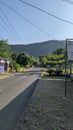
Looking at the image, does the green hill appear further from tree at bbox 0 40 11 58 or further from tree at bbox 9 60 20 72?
tree at bbox 0 40 11 58

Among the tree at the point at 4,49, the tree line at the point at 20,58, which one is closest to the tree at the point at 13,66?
the tree line at the point at 20,58

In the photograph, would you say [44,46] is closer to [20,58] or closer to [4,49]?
[4,49]

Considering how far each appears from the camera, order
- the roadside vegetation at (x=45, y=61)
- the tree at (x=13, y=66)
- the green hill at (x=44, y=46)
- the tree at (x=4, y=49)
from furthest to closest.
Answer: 1. the tree at (x=4, y=49)
2. the tree at (x=13, y=66)
3. the roadside vegetation at (x=45, y=61)
4. the green hill at (x=44, y=46)

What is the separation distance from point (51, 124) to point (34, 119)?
110cm

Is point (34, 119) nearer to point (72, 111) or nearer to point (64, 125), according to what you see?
point (64, 125)

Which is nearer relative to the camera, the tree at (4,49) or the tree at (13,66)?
the tree at (13,66)

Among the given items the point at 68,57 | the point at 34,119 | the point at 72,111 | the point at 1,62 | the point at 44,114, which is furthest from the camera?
the point at 1,62

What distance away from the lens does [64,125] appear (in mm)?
10812

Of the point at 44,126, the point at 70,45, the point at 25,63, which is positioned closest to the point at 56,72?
the point at 70,45

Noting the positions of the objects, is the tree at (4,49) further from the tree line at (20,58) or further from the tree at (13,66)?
the tree at (13,66)

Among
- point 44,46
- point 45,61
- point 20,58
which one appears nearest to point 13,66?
point 45,61

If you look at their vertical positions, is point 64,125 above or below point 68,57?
below

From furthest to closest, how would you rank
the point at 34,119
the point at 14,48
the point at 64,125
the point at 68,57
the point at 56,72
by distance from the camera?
the point at 14,48, the point at 56,72, the point at 68,57, the point at 34,119, the point at 64,125

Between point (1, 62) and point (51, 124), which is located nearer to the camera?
point (51, 124)
